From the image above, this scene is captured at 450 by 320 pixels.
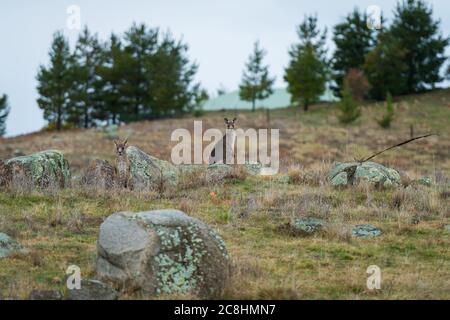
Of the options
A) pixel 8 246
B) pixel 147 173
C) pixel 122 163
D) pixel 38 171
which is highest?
pixel 122 163

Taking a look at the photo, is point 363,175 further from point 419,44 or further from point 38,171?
point 419,44

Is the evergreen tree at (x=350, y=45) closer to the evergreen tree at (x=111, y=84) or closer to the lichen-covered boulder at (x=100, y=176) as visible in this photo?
the evergreen tree at (x=111, y=84)

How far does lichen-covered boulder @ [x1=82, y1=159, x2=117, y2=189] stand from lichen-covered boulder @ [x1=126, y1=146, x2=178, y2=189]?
0.56 metres

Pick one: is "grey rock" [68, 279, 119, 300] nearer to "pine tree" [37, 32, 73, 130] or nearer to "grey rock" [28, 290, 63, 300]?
"grey rock" [28, 290, 63, 300]

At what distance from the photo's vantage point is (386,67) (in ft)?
212

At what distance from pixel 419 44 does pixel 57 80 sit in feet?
127

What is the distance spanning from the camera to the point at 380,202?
13.5 meters

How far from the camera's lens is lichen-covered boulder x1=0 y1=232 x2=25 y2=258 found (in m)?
9.01

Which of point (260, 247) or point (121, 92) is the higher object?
point (121, 92)

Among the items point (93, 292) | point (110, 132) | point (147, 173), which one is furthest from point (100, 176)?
point (110, 132)

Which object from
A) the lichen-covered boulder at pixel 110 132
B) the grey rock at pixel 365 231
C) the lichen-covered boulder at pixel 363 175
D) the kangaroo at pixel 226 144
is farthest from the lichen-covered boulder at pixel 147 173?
Answer: the lichen-covered boulder at pixel 110 132

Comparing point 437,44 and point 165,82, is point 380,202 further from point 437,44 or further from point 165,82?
point 437,44
